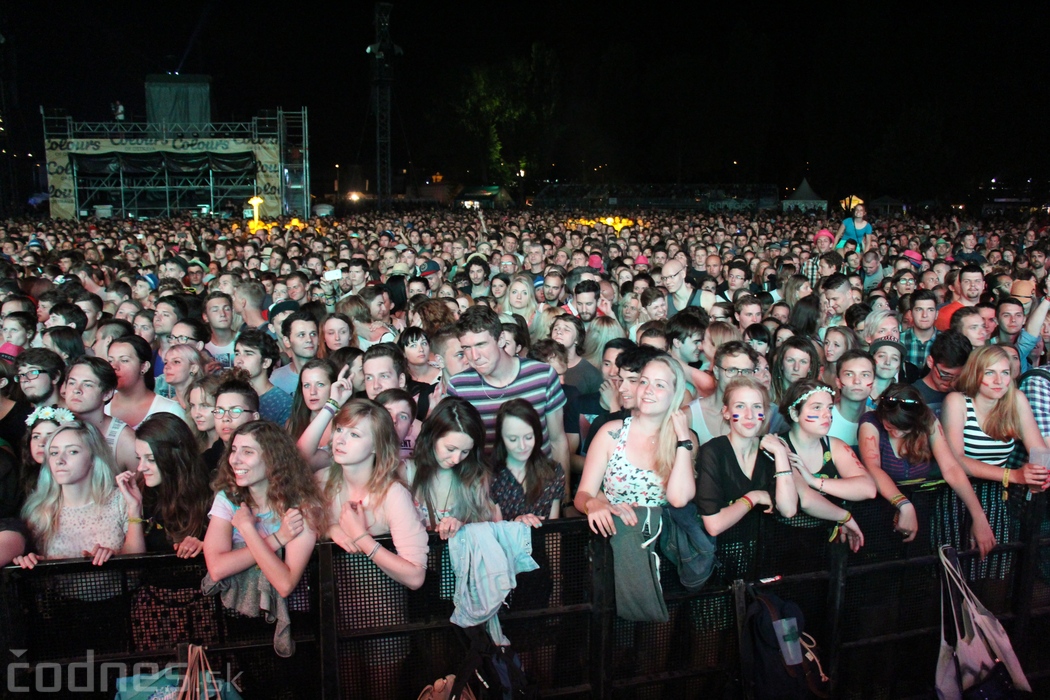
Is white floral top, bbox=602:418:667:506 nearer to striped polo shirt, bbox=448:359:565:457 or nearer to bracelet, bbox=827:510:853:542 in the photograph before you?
bracelet, bbox=827:510:853:542

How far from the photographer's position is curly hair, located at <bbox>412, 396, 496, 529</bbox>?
3229 millimetres

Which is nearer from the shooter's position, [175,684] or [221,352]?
[175,684]

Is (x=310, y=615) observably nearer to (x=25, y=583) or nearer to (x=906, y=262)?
(x=25, y=583)

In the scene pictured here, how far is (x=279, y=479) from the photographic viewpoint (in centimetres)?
306

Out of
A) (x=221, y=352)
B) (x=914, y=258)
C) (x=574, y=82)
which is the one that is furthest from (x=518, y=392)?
(x=574, y=82)

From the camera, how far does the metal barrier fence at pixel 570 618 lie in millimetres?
2719

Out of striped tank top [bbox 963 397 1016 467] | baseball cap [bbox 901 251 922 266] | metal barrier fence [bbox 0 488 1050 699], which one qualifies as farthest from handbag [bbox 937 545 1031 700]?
baseball cap [bbox 901 251 922 266]

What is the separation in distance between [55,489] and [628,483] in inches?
90.1

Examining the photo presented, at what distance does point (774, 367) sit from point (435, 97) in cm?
5230

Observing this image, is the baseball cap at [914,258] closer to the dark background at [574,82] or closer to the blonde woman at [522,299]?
the blonde woman at [522,299]

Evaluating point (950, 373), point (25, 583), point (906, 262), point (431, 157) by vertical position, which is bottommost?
point (25, 583)

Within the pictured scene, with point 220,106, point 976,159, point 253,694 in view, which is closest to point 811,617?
point 253,694

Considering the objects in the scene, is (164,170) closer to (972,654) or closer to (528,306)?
(528,306)

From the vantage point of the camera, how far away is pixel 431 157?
59.2m
